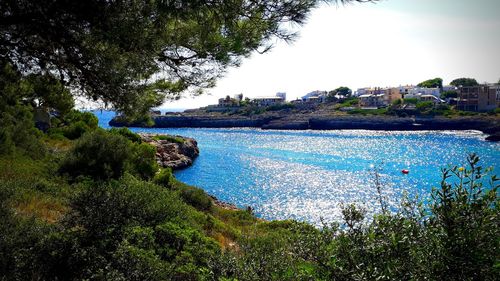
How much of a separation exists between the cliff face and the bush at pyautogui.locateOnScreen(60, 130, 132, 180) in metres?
26.8

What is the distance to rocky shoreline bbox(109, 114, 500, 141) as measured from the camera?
83.9 meters

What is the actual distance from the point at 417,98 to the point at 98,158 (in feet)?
384

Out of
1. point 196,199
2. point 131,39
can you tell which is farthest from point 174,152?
point 131,39

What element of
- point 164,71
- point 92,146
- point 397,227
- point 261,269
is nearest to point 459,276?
point 397,227

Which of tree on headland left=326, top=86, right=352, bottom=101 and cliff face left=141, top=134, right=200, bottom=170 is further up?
tree on headland left=326, top=86, right=352, bottom=101

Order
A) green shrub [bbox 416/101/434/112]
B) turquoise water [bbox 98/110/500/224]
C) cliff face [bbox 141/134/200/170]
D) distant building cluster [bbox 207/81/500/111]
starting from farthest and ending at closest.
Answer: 1. green shrub [bbox 416/101/434/112]
2. distant building cluster [bbox 207/81/500/111]
3. cliff face [bbox 141/134/200/170]
4. turquoise water [bbox 98/110/500/224]

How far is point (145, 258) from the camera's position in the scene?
227 inches

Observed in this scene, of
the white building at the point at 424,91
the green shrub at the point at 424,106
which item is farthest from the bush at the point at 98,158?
the white building at the point at 424,91

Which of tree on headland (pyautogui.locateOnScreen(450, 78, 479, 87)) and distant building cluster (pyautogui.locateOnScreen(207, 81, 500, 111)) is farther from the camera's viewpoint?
tree on headland (pyautogui.locateOnScreen(450, 78, 479, 87))

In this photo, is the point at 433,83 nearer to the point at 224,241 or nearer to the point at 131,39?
the point at 224,241

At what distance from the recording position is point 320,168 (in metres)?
48.4

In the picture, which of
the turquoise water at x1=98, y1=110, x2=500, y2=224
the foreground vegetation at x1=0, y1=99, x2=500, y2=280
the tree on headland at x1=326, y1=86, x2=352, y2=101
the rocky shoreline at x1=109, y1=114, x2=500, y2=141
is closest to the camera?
the foreground vegetation at x1=0, y1=99, x2=500, y2=280

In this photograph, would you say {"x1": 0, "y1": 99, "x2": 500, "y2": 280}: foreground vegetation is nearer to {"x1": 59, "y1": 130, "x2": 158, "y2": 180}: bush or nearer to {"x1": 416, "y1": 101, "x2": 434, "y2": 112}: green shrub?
{"x1": 59, "y1": 130, "x2": 158, "y2": 180}: bush

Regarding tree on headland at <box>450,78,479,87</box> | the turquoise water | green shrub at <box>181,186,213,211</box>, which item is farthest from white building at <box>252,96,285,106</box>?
green shrub at <box>181,186,213,211</box>
